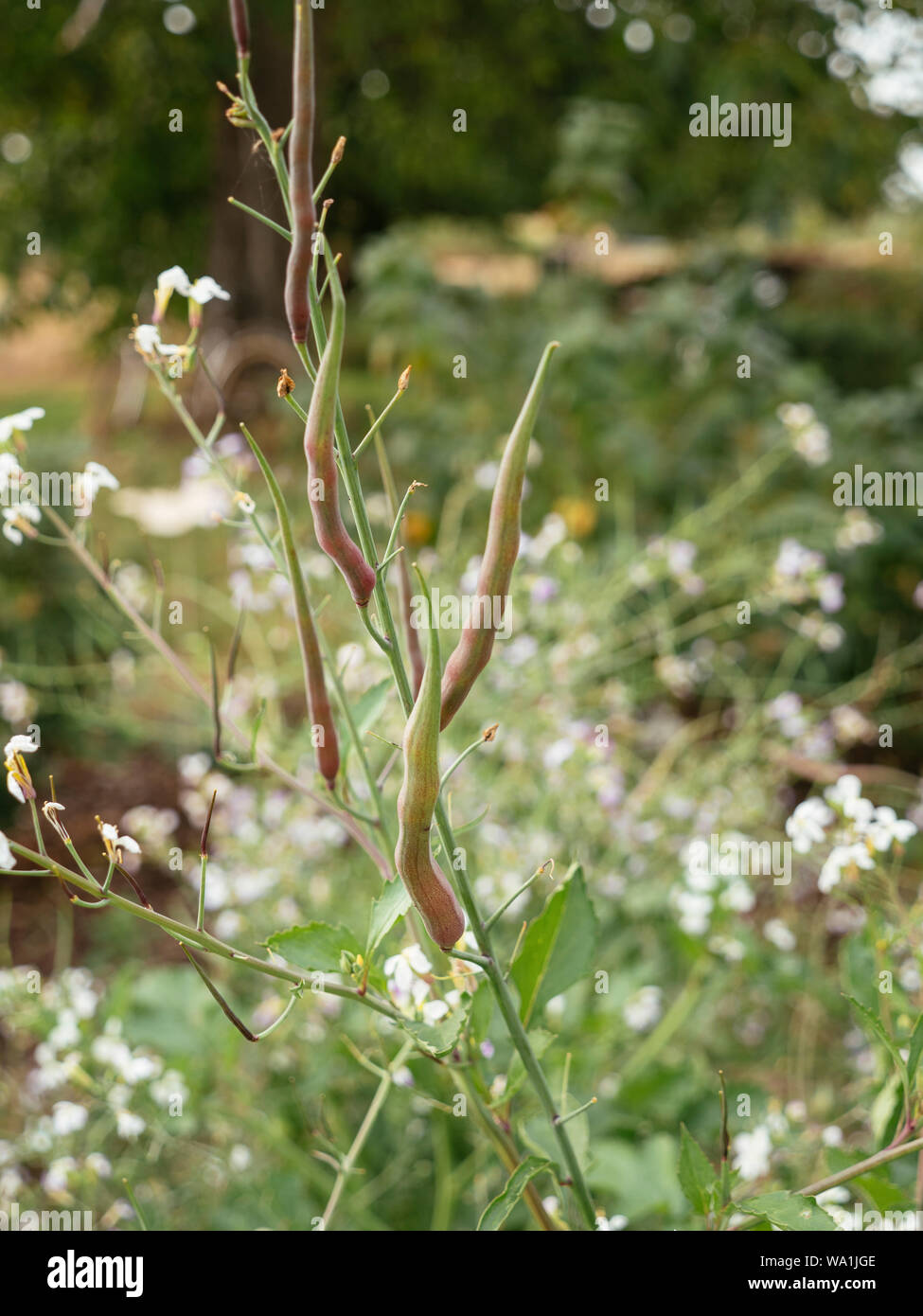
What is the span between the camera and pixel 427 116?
5.46m

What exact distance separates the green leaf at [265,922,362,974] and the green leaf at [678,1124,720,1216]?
0.26 meters

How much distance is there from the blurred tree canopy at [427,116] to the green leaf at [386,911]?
3944 millimetres

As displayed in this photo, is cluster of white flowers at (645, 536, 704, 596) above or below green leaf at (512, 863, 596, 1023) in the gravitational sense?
above

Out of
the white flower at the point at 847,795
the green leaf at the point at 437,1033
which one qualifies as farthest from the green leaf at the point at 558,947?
the white flower at the point at 847,795

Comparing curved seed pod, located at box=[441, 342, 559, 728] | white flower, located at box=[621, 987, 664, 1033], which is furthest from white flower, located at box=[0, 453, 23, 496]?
white flower, located at box=[621, 987, 664, 1033]

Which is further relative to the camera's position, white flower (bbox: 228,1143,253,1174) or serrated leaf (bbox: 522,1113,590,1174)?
white flower (bbox: 228,1143,253,1174)

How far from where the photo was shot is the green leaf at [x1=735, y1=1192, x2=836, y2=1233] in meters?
0.65

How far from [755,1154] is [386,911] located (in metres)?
0.61

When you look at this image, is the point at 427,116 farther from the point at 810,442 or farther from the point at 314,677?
the point at 314,677

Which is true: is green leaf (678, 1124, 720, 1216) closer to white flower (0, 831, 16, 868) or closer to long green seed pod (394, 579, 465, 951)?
long green seed pod (394, 579, 465, 951)

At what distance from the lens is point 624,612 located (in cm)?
339

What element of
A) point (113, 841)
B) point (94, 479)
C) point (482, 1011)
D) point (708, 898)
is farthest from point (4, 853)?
point (708, 898)

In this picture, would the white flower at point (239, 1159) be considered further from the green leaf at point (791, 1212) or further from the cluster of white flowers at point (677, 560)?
the cluster of white flowers at point (677, 560)

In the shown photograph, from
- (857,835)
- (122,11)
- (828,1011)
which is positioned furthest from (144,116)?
(857,835)
